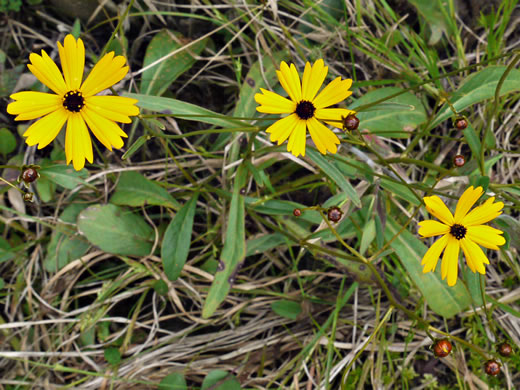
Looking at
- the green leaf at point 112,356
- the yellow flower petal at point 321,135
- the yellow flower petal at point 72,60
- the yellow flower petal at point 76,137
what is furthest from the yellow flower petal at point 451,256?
the green leaf at point 112,356

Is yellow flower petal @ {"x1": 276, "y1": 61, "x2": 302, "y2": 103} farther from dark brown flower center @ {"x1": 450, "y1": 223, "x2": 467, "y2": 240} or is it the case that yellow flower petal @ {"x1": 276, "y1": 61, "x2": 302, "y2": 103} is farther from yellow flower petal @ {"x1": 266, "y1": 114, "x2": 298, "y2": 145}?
dark brown flower center @ {"x1": 450, "y1": 223, "x2": 467, "y2": 240}

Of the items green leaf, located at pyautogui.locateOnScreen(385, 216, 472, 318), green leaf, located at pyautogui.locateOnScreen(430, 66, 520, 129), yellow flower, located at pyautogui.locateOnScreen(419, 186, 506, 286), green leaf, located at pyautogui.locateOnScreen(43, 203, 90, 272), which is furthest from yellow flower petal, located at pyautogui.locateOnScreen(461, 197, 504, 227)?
green leaf, located at pyautogui.locateOnScreen(43, 203, 90, 272)

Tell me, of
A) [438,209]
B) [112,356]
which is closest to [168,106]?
[438,209]

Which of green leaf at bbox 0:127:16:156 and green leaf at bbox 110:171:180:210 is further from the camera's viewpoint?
green leaf at bbox 0:127:16:156

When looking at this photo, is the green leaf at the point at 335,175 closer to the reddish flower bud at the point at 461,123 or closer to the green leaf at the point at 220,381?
the reddish flower bud at the point at 461,123

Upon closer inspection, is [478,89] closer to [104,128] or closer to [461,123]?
[461,123]

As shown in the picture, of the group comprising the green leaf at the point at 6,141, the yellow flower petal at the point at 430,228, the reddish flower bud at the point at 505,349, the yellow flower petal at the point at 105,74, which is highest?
the green leaf at the point at 6,141
